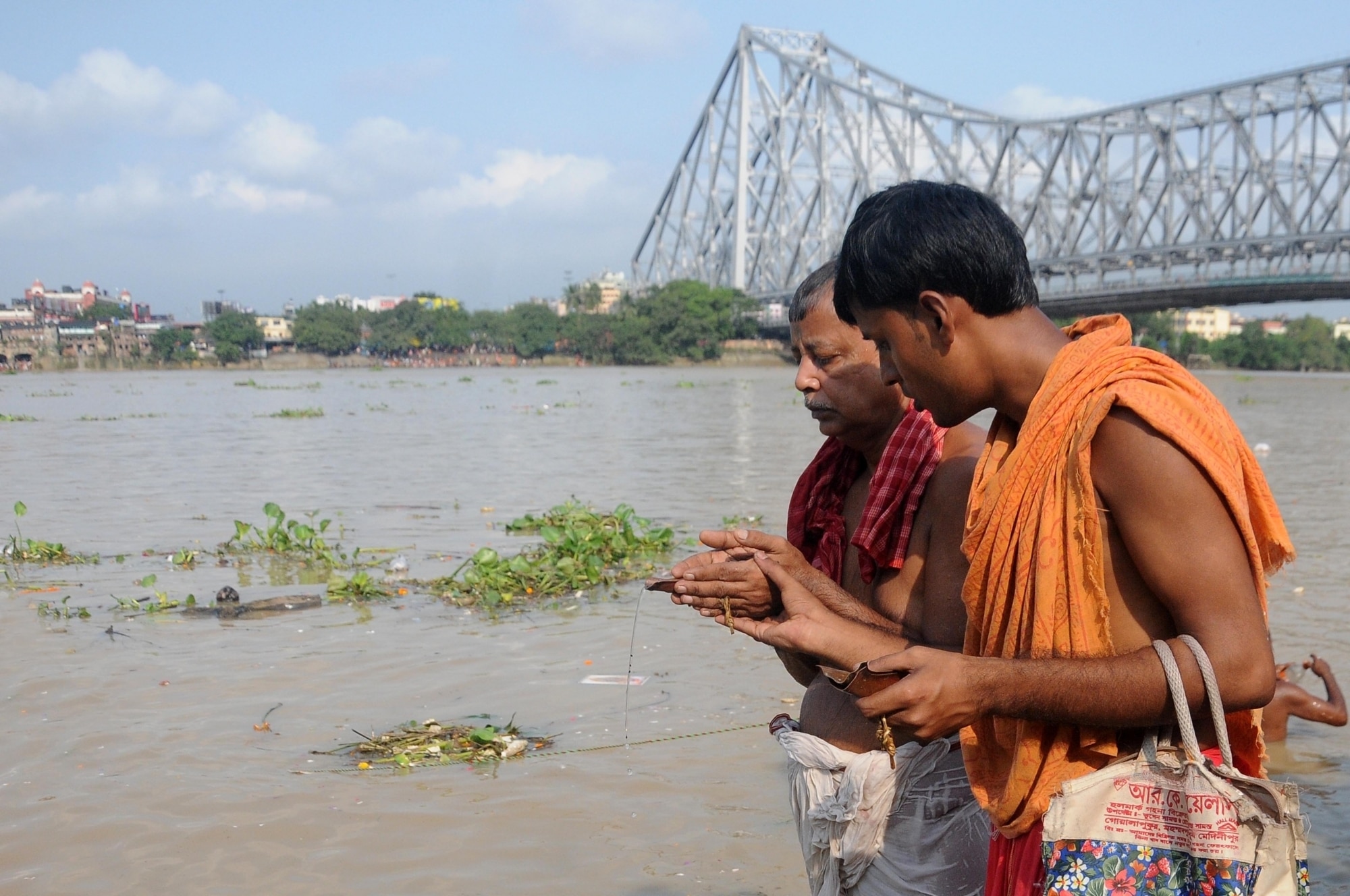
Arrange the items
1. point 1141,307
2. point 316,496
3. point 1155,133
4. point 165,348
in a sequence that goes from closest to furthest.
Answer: point 316,496
point 1141,307
point 1155,133
point 165,348

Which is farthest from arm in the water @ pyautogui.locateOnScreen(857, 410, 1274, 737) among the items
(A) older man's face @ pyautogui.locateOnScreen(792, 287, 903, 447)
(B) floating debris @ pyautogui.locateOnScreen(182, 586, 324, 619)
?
(B) floating debris @ pyautogui.locateOnScreen(182, 586, 324, 619)

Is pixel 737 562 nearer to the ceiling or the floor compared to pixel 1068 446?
nearer to the floor

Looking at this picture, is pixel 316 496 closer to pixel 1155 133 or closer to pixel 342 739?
pixel 342 739

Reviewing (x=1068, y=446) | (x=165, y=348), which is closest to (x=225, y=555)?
(x=1068, y=446)

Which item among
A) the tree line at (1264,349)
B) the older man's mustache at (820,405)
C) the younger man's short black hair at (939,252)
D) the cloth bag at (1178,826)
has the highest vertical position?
the younger man's short black hair at (939,252)

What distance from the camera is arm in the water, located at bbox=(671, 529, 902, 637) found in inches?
68.1

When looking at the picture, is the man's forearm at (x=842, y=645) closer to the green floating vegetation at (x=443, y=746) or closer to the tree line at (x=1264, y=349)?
the green floating vegetation at (x=443, y=746)

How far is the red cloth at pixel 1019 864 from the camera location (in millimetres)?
1309

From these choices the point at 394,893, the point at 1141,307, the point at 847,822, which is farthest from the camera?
the point at 1141,307

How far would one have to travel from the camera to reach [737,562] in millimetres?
1741

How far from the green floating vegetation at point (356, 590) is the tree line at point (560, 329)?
51301mm

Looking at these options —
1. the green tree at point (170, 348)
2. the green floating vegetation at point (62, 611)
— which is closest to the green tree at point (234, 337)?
the green tree at point (170, 348)

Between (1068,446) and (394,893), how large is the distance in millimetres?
2084

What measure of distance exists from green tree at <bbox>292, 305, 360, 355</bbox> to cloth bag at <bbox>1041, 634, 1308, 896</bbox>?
253 ft
